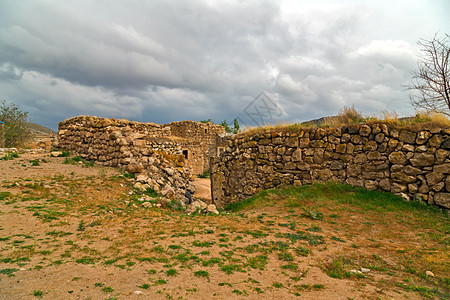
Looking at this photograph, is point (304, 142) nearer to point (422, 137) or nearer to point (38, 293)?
point (422, 137)

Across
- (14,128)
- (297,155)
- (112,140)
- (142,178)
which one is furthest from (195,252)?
(14,128)

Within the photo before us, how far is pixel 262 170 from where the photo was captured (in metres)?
9.94

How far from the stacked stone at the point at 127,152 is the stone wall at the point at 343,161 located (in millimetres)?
2695

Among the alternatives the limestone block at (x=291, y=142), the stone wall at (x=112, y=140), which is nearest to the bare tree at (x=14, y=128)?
the stone wall at (x=112, y=140)

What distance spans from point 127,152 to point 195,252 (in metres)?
6.89

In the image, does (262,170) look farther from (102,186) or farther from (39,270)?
(39,270)

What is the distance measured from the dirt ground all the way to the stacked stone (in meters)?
2.04

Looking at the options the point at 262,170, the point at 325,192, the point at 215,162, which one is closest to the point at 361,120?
the point at 325,192

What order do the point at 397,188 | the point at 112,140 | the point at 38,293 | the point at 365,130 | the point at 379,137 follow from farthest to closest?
1. the point at 112,140
2. the point at 365,130
3. the point at 379,137
4. the point at 397,188
5. the point at 38,293

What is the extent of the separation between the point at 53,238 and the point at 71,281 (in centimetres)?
177

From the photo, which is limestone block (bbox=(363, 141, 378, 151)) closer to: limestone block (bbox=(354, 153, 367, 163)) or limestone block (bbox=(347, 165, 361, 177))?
limestone block (bbox=(354, 153, 367, 163))

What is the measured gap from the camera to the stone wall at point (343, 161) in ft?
22.4

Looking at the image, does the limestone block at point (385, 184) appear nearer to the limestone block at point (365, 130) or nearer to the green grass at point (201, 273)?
the limestone block at point (365, 130)

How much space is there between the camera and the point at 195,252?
408 centimetres
